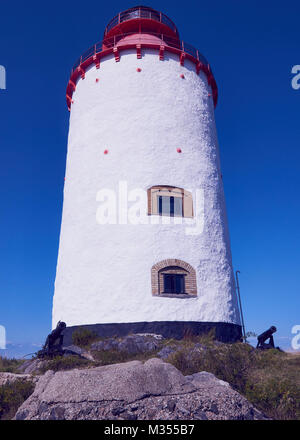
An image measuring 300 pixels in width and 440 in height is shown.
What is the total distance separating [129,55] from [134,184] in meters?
8.01

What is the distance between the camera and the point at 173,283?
1508cm

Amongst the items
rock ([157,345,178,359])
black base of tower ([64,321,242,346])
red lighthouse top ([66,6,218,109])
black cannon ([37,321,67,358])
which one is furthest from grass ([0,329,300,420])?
red lighthouse top ([66,6,218,109])

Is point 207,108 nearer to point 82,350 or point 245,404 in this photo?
point 82,350

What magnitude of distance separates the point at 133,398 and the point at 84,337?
736 cm

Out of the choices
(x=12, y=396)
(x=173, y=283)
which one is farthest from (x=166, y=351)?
(x=12, y=396)

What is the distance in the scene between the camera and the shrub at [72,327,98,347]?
13831mm

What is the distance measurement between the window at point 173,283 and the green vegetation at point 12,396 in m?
7.16

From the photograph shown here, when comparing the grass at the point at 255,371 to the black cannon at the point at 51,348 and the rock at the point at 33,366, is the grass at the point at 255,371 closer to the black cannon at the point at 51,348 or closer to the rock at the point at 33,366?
the black cannon at the point at 51,348

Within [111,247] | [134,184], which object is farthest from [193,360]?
[134,184]

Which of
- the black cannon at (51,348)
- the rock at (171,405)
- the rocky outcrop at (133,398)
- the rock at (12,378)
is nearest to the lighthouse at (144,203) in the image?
the black cannon at (51,348)

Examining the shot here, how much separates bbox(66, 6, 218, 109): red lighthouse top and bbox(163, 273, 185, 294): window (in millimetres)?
11606

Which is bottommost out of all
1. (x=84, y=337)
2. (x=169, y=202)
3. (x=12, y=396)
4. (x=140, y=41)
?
(x=12, y=396)

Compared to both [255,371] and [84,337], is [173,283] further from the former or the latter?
[255,371]

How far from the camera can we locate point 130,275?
49.1ft
